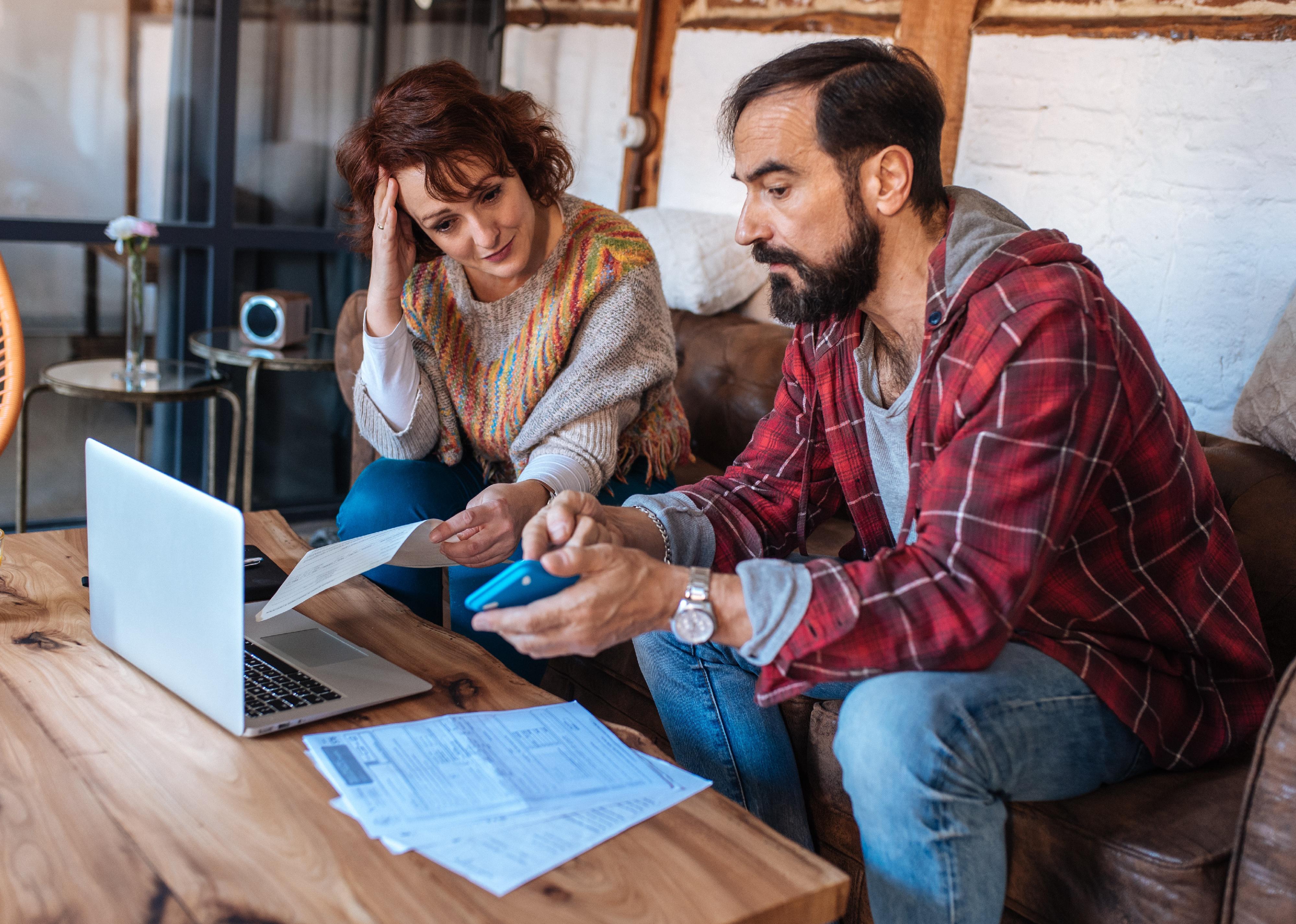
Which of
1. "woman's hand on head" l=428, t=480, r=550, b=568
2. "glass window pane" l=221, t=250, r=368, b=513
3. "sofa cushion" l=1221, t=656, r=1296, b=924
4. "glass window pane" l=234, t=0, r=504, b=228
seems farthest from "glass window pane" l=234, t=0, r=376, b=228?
"sofa cushion" l=1221, t=656, r=1296, b=924

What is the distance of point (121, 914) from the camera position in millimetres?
778

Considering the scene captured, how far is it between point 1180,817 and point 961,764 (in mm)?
254

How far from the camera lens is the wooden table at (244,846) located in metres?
0.80

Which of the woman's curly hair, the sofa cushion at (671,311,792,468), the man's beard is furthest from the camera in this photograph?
the sofa cushion at (671,311,792,468)

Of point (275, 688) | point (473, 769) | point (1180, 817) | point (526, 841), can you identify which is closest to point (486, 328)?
point (275, 688)

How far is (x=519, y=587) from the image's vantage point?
1.02 metres

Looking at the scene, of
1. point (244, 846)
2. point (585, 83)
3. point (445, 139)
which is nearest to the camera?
point (244, 846)

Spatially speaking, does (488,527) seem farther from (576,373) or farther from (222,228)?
(222,228)

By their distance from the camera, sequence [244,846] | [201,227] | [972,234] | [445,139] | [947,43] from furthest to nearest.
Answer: [201,227] < [947,43] < [445,139] < [972,234] < [244,846]

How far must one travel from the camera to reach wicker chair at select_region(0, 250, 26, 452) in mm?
1835

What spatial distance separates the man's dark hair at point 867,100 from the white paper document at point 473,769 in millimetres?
650

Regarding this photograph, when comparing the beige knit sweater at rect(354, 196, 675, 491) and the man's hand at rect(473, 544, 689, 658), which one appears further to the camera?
the beige knit sweater at rect(354, 196, 675, 491)

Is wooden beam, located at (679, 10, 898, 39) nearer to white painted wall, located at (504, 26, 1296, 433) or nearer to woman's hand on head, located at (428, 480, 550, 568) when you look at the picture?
white painted wall, located at (504, 26, 1296, 433)

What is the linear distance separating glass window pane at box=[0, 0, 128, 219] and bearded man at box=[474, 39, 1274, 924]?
2103 millimetres
